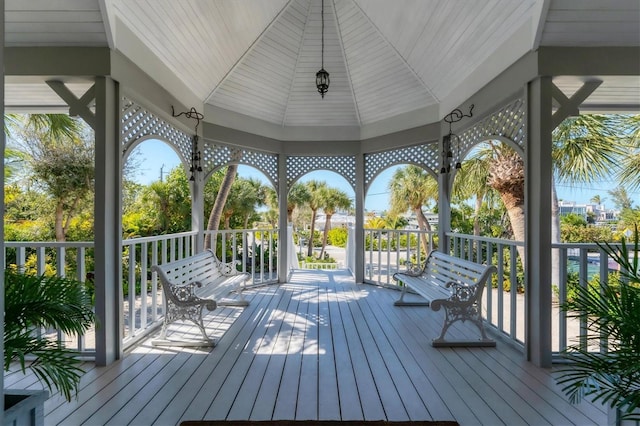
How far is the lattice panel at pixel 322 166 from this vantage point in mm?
6012

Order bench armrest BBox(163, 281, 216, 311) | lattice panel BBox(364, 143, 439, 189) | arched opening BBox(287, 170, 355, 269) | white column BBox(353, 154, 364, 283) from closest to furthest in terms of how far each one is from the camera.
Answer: bench armrest BBox(163, 281, 216, 311)
lattice panel BBox(364, 143, 439, 189)
white column BBox(353, 154, 364, 283)
arched opening BBox(287, 170, 355, 269)

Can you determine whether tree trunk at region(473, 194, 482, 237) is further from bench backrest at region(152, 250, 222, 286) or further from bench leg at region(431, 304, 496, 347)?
bench backrest at region(152, 250, 222, 286)

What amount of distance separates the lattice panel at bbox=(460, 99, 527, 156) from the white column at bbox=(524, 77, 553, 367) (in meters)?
0.15

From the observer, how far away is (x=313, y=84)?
5.45m

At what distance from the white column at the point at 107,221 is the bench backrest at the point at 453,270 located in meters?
3.15

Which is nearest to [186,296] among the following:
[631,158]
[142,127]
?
[142,127]

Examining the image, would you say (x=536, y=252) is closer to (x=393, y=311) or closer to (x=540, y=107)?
(x=540, y=107)

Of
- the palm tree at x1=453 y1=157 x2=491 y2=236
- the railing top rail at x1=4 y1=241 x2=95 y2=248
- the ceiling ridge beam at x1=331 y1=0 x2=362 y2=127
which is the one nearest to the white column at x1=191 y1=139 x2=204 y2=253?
the railing top rail at x1=4 y1=241 x2=95 y2=248

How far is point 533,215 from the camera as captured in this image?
114 inches

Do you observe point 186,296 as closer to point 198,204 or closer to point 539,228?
point 198,204

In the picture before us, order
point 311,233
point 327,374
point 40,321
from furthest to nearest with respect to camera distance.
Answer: point 311,233, point 327,374, point 40,321

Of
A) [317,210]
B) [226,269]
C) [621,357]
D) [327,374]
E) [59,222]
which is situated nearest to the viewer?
[621,357]

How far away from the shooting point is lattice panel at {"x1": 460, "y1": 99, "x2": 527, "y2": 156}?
122 inches

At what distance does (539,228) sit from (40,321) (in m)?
3.42
